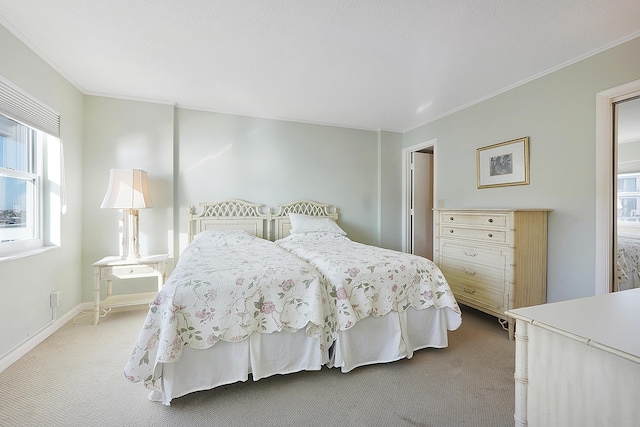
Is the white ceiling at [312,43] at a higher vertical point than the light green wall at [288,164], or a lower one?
higher

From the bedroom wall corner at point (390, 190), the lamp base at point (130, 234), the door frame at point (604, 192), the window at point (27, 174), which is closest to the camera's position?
the window at point (27, 174)

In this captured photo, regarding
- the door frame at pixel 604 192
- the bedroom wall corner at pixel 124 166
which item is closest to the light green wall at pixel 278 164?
the bedroom wall corner at pixel 124 166

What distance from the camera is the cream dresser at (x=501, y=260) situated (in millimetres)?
2381

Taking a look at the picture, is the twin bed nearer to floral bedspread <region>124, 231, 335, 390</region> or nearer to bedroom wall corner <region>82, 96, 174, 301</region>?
floral bedspread <region>124, 231, 335, 390</region>

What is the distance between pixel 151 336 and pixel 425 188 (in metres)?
4.22

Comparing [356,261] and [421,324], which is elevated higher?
[356,261]

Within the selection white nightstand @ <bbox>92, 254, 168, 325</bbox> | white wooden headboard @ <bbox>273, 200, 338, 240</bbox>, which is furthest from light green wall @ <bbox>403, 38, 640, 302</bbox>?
white nightstand @ <bbox>92, 254, 168, 325</bbox>

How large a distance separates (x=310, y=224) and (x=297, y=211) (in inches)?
18.2

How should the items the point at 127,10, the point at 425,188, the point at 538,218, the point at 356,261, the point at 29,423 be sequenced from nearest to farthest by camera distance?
the point at 29,423 → the point at 127,10 → the point at 356,261 → the point at 538,218 → the point at 425,188

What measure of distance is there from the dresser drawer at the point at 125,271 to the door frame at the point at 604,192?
3993mm

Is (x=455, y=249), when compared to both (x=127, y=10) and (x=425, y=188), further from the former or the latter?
(x=127, y=10)

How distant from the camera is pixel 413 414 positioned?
1.50 m

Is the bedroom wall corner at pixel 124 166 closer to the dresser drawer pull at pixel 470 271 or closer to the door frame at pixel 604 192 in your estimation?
the dresser drawer pull at pixel 470 271

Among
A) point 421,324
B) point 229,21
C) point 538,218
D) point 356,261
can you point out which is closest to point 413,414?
point 421,324
